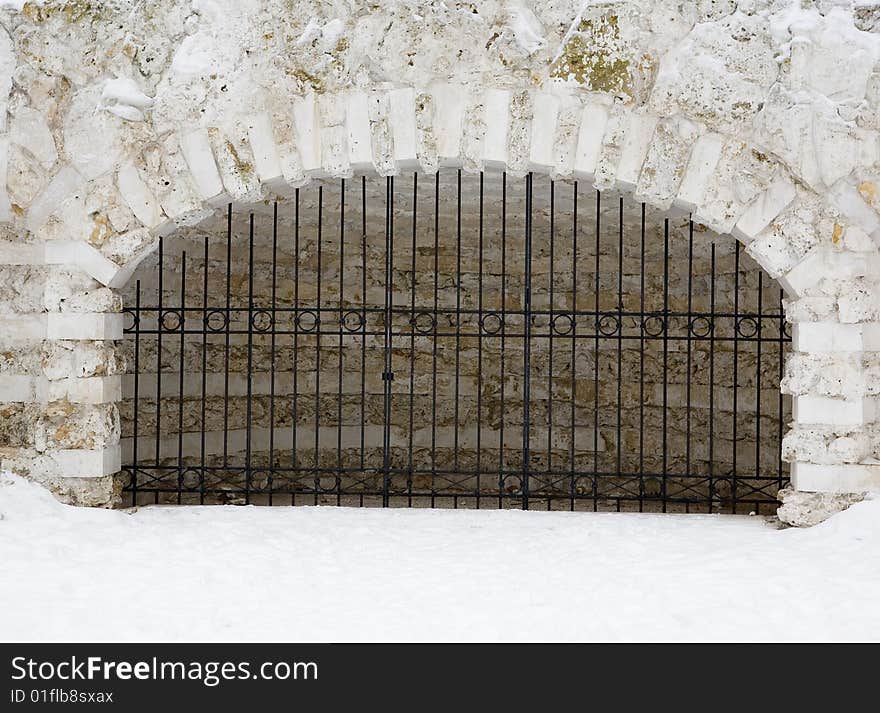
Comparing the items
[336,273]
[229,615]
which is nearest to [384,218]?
[336,273]

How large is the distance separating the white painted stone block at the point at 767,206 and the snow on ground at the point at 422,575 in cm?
Result: 147

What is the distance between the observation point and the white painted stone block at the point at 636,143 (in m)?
4.44

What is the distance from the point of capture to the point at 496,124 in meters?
4.51

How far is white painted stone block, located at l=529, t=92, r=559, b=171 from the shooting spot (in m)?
4.47

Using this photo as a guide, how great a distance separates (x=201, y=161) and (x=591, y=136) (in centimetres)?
201

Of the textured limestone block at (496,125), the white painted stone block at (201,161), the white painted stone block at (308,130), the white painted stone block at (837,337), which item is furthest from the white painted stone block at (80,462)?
the white painted stone block at (837,337)

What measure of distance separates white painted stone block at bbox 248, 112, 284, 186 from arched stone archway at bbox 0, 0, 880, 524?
15 millimetres

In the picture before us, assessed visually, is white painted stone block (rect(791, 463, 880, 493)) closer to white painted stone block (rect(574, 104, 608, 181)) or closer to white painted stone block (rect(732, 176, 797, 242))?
white painted stone block (rect(732, 176, 797, 242))

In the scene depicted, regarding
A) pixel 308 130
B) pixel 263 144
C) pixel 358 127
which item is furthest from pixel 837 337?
pixel 263 144

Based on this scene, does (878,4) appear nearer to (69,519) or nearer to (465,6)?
(465,6)

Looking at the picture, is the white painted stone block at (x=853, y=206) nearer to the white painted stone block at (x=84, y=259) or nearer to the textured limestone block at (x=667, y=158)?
the textured limestone block at (x=667, y=158)

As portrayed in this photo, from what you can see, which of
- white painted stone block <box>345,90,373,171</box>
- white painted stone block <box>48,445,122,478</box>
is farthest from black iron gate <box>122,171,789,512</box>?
white painted stone block <box>345,90,373,171</box>

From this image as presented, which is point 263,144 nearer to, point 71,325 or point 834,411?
point 71,325

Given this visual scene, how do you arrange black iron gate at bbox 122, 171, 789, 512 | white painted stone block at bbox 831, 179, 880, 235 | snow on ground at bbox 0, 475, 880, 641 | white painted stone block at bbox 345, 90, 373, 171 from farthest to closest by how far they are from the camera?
black iron gate at bbox 122, 171, 789, 512, white painted stone block at bbox 345, 90, 373, 171, white painted stone block at bbox 831, 179, 880, 235, snow on ground at bbox 0, 475, 880, 641
